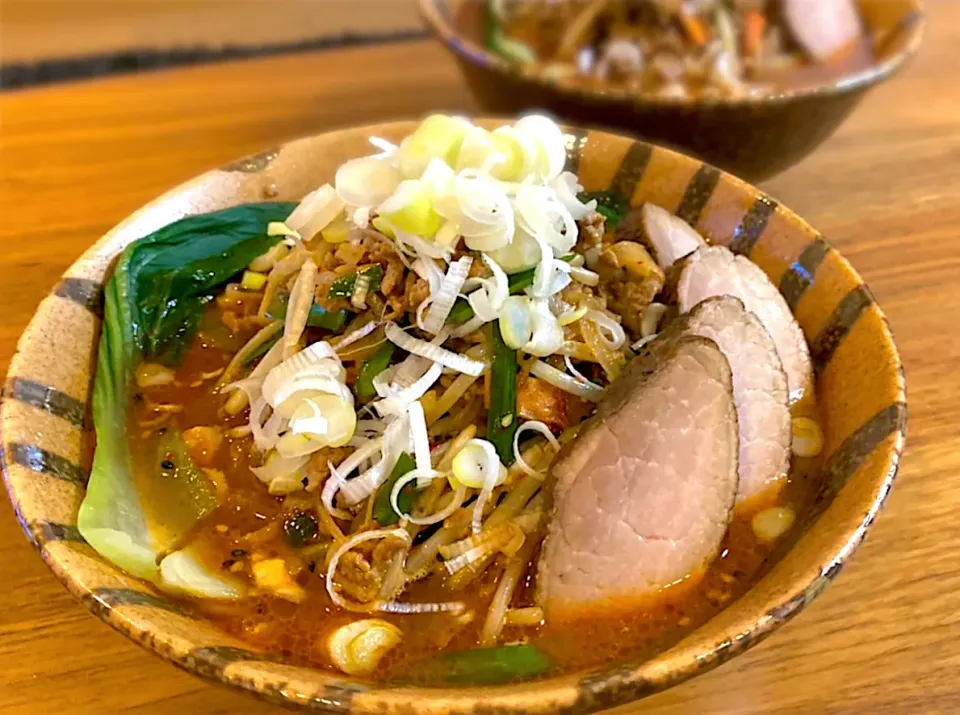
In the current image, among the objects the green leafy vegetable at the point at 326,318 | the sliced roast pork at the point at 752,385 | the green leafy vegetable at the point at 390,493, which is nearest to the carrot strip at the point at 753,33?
the sliced roast pork at the point at 752,385

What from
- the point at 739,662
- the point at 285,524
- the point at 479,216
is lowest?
the point at 739,662

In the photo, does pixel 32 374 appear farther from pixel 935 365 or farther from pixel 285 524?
pixel 935 365

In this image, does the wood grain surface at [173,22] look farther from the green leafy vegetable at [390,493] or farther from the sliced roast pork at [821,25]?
the green leafy vegetable at [390,493]

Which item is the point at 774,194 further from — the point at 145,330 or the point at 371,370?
the point at 145,330

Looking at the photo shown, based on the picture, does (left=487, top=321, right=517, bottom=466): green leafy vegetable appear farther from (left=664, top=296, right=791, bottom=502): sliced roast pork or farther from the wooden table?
the wooden table

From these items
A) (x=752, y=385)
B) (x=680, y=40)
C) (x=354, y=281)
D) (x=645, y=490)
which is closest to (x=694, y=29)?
(x=680, y=40)

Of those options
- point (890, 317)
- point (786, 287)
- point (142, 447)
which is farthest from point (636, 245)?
point (142, 447)
